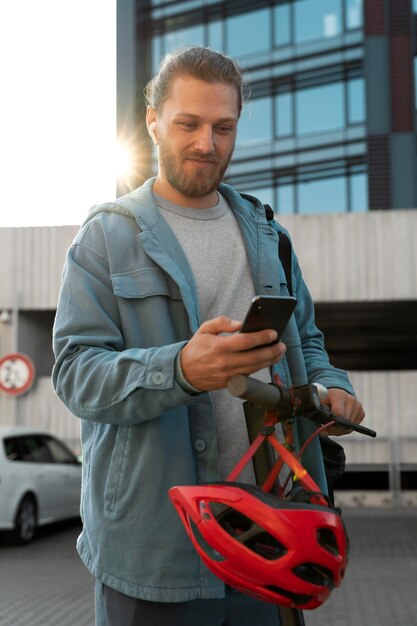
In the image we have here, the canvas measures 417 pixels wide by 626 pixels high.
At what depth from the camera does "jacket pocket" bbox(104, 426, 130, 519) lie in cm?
192

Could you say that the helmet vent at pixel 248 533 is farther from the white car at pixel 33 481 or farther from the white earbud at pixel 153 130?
the white car at pixel 33 481

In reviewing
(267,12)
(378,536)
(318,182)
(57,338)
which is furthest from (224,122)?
(267,12)

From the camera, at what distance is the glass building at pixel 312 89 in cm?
2639

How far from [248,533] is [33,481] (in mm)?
10761

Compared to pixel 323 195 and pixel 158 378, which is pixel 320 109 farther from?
pixel 158 378

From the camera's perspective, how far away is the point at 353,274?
15953 millimetres

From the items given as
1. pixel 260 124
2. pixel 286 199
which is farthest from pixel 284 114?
pixel 286 199

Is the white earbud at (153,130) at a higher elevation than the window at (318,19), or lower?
lower

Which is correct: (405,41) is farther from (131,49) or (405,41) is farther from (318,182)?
(131,49)

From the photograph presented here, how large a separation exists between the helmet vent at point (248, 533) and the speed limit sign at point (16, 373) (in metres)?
15.0

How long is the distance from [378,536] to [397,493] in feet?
11.7

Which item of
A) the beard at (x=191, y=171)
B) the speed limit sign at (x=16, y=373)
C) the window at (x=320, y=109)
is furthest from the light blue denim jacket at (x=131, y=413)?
the window at (x=320, y=109)

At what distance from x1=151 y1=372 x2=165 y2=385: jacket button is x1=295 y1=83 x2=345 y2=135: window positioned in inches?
1031

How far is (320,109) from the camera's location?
27.4 meters
